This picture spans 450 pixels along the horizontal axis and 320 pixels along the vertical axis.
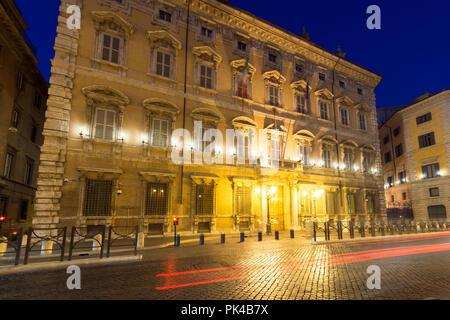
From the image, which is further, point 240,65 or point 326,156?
point 326,156

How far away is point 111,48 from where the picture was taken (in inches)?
627

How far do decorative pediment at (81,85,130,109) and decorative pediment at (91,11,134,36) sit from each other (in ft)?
14.2

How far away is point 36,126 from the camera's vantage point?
2200cm

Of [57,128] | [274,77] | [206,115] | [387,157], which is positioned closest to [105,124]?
[57,128]

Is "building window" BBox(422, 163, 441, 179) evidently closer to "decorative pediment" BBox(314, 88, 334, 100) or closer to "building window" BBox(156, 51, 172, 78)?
"decorative pediment" BBox(314, 88, 334, 100)

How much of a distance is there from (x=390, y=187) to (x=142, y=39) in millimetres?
39589

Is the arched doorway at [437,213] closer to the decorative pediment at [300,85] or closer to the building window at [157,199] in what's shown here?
the decorative pediment at [300,85]

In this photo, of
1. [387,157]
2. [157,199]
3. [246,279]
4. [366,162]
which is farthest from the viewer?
[387,157]

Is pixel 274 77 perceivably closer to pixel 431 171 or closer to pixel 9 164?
pixel 9 164

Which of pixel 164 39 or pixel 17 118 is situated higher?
pixel 164 39

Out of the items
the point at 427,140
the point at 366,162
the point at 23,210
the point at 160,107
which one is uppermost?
the point at 427,140

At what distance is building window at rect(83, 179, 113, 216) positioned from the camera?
13859 millimetres

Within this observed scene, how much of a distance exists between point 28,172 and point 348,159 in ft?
98.4

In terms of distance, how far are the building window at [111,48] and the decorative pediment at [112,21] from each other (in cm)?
68
